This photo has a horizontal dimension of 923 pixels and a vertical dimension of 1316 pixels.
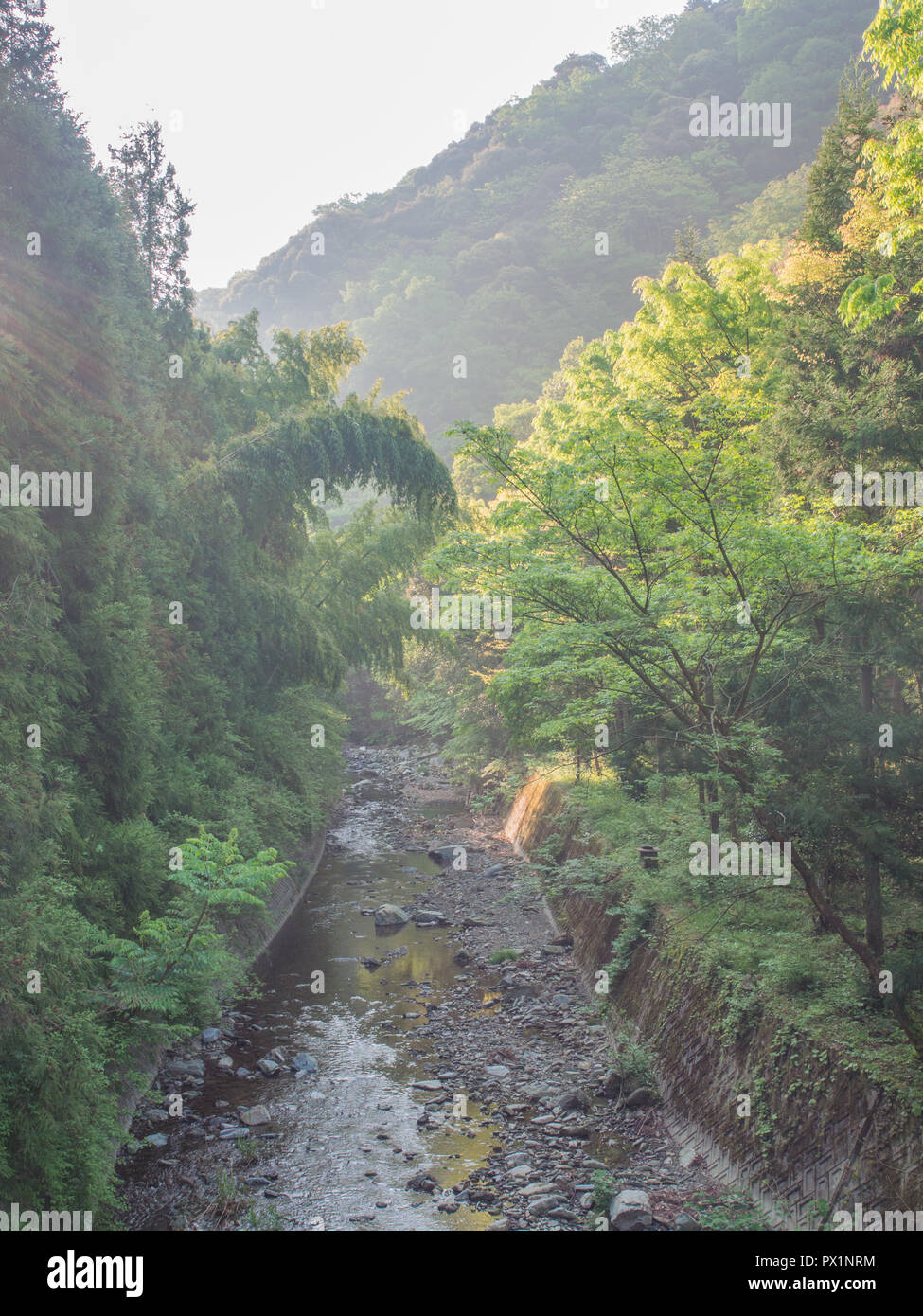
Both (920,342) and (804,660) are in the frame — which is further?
(920,342)

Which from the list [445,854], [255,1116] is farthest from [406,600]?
[255,1116]

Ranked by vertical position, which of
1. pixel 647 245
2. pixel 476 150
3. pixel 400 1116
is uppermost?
pixel 476 150

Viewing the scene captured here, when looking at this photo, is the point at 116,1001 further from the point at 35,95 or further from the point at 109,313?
the point at 35,95

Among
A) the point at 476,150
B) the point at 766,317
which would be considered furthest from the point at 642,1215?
the point at 476,150

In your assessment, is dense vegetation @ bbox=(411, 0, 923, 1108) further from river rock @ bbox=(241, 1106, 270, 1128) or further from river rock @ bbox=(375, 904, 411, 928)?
river rock @ bbox=(241, 1106, 270, 1128)

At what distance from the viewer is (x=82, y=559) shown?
27.7ft

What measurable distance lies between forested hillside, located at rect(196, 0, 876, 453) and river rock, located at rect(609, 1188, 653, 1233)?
156ft

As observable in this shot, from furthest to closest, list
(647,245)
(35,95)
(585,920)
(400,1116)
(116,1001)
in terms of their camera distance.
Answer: (647,245) → (585,920) → (35,95) → (400,1116) → (116,1001)

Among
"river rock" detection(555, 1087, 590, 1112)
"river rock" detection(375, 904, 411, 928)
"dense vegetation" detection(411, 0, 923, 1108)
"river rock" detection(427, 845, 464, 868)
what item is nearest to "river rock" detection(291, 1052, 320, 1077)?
"river rock" detection(555, 1087, 590, 1112)

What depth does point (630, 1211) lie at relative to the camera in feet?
19.6

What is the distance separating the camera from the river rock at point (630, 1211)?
19.3 feet

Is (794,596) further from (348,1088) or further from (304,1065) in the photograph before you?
(304,1065)

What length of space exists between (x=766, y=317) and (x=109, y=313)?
37.9 ft

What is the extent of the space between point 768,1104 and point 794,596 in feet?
13.4
